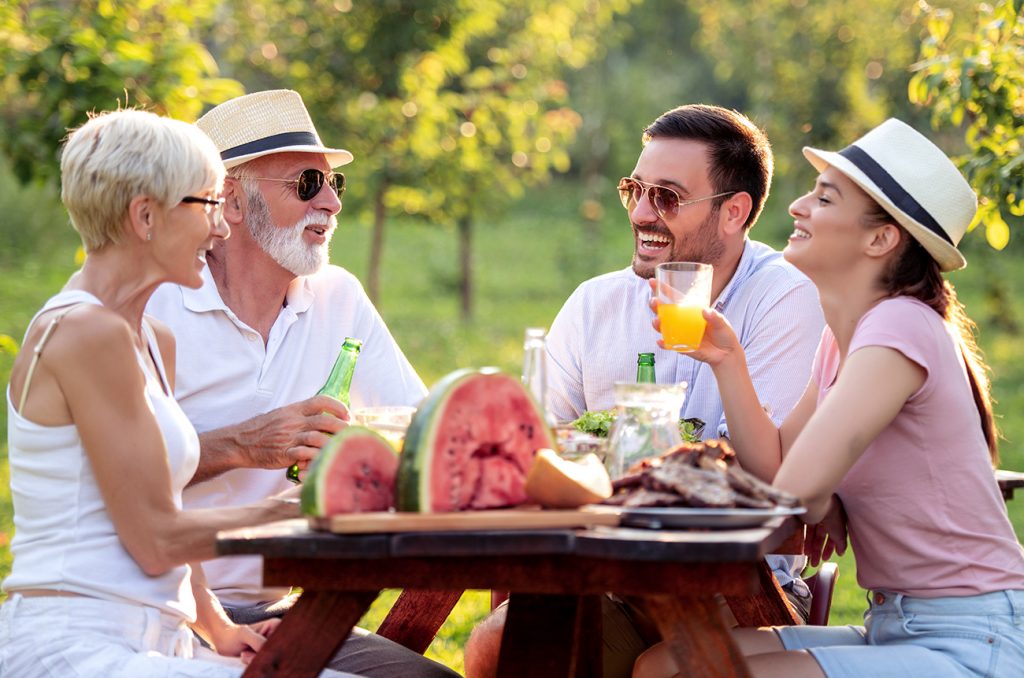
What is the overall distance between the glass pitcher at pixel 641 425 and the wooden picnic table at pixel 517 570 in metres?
0.36

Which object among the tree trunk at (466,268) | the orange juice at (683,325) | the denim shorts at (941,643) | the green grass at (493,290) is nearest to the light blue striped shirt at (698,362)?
the orange juice at (683,325)

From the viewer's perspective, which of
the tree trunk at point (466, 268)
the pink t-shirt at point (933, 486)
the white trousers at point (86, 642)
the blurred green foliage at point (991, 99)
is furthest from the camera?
the tree trunk at point (466, 268)

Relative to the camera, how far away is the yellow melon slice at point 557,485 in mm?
2475

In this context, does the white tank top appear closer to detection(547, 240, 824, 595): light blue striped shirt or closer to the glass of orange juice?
the glass of orange juice

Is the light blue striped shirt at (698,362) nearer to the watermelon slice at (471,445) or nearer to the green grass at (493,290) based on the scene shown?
the watermelon slice at (471,445)

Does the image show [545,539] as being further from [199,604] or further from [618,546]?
[199,604]

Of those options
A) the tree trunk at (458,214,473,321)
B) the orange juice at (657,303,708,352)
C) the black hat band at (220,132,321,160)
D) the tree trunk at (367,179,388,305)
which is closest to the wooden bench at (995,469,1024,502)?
the orange juice at (657,303,708,352)

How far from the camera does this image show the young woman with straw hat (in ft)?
9.82

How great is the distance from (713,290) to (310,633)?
2289 mm

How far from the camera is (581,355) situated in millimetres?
4590

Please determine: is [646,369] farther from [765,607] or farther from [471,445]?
[471,445]

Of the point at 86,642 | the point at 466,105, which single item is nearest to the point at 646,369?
the point at 86,642

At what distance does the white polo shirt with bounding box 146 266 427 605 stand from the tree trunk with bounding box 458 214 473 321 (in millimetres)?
11961

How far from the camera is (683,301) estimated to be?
3.43 m
